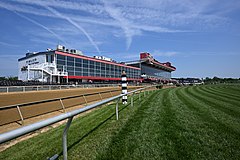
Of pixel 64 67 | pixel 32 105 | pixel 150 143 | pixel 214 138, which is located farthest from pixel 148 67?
pixel 150 143

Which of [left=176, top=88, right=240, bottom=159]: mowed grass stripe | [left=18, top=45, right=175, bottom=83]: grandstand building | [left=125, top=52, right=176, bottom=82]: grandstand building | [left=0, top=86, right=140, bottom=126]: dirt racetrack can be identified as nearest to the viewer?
[left=176, top=88, right=240, bottom=159]: mowed grass stripe

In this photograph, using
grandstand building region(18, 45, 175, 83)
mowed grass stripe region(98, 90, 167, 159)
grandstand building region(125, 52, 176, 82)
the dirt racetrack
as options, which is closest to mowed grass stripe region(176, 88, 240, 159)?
mowed grass stripe region(98, 90, 167, 159)

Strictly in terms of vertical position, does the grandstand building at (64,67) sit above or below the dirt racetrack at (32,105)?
above

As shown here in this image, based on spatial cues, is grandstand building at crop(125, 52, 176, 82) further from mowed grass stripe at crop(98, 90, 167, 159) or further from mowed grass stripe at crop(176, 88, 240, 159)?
mowed grass stripe at crop(98, 90, 167, 159)

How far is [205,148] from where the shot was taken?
3.03 m

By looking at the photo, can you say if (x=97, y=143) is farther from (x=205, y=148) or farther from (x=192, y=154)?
(x=205, y=148)

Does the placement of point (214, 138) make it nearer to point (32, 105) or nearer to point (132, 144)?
point (132, 144)

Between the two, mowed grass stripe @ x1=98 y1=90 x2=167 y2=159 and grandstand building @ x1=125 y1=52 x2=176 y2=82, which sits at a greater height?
grandstand building @ x1=125 y1=52 x2=176 y2=82

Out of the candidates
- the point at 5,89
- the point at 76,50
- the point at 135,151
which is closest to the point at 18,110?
the point at 135,151

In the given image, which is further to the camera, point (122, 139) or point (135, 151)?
point (122, 139)

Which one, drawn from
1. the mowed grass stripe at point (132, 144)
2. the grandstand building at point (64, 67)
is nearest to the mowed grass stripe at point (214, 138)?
the mowed grass stripe at point (132, 144)

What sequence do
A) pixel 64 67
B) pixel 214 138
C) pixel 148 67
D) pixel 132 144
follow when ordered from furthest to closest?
pixel 148 67 → pixel 64 67 → pixel 214 138 → pixel 132 144

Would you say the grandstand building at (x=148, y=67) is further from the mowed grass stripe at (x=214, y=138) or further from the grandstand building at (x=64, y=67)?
the mowed grass stripe at (x=214, y=138)

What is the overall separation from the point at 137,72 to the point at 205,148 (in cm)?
6480
